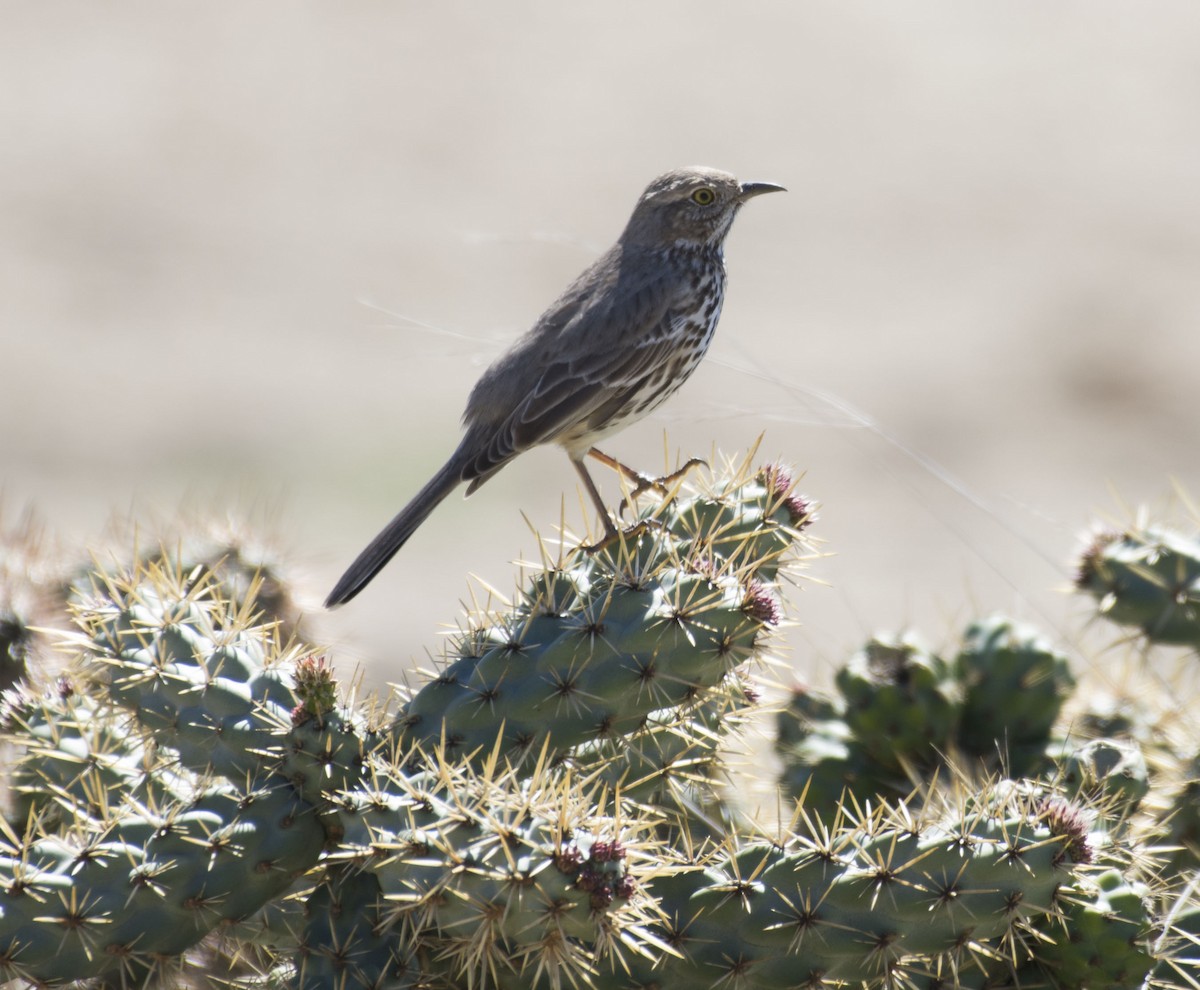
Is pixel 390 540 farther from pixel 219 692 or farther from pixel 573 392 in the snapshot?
pixel 219 692

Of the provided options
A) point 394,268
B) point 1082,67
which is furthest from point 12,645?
point 1082,67

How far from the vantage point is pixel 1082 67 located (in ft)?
60.2

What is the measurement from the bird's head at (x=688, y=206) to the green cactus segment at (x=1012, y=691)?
1.77m

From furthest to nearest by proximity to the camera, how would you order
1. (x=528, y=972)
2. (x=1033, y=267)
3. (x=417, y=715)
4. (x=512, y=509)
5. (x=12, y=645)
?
(x=1033, y=267) → (x=512, y=509) → (x=12, y=645) → (x=417, y=715) → (x=528, y=972)

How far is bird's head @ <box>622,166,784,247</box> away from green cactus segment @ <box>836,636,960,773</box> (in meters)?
1.72

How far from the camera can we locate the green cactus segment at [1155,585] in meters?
3.99

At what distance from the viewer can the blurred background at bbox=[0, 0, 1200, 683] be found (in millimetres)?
12641

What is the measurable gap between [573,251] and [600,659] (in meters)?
12.1

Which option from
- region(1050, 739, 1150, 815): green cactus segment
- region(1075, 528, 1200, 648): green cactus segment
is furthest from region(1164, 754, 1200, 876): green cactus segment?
region(1075, 528, 1200, 648): green cactus segment

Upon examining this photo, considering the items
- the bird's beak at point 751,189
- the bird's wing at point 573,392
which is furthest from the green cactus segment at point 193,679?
the bird's beak at point 751,189

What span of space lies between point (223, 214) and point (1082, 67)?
10.5 meters

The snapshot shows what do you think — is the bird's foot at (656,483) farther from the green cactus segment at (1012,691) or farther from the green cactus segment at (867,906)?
the green cactus segment at (867,906)

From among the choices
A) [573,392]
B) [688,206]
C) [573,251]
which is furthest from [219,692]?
[573,251]

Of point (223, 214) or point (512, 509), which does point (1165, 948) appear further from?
point (223, 214)
